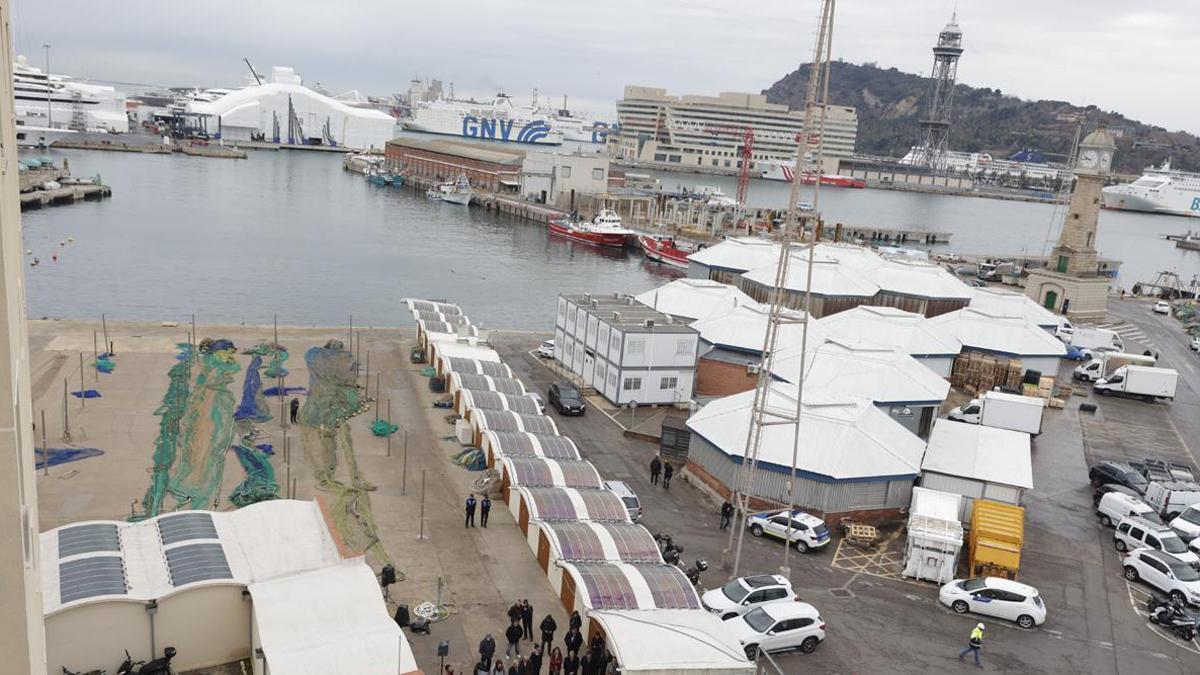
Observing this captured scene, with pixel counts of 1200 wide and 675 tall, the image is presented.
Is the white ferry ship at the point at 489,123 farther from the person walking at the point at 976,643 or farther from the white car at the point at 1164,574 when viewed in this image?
the person walking at the point at 976,643

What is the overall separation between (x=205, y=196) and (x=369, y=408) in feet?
209

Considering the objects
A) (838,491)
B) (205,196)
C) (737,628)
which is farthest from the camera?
(205,196)

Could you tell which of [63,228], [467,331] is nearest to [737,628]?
[467,331]

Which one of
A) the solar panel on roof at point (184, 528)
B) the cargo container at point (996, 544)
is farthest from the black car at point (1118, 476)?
the solar panel on roof at point (184, 528)

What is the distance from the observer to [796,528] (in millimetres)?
16375

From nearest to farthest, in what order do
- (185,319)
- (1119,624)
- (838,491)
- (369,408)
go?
(1119,624) < (838,491) < (369,408) < (185,319)

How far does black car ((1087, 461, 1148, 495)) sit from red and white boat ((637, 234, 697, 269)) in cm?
4291

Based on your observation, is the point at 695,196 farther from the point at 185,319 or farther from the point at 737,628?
the point at 737,628

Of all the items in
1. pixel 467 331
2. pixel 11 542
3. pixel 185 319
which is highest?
pixel 11 542

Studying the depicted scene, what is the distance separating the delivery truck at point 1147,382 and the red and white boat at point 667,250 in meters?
36.0

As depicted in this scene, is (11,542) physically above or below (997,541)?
above

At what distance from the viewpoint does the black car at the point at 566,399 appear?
75.7ft

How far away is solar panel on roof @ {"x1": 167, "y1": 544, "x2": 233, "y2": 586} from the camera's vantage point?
438 inches

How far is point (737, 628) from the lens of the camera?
12797mm
